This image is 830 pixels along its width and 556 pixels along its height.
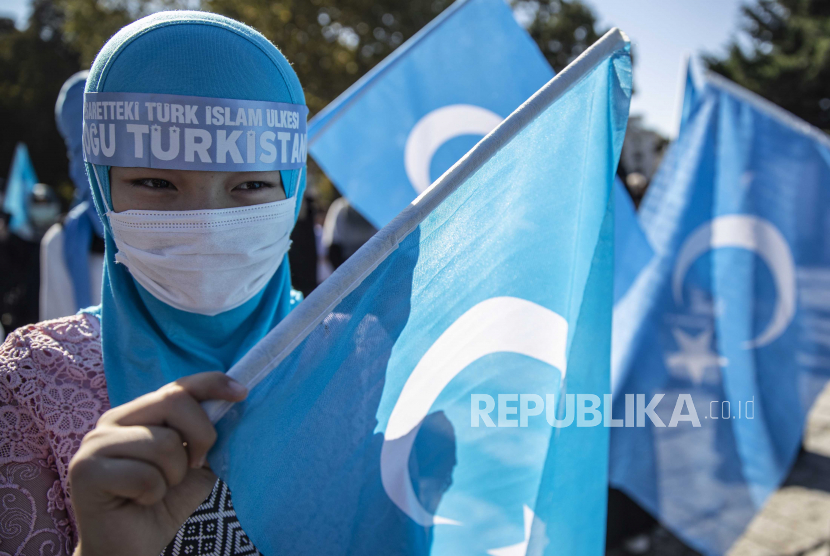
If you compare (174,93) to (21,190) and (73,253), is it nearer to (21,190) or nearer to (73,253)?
(73,253)

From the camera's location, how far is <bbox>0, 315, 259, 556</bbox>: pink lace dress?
1.00 meters

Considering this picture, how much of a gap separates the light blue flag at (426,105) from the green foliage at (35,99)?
30.4m

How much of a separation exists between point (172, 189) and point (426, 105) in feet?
8.33

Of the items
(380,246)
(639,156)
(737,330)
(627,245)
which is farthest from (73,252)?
(639,156)

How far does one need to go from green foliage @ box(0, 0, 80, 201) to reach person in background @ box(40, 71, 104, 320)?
2969 cm

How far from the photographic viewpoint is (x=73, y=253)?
3.49m

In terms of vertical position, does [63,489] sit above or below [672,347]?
above

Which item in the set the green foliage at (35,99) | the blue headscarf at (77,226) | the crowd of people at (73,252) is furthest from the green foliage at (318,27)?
the green foliage at (35,99)

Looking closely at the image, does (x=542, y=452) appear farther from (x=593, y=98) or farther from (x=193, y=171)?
(x=193, y=171)

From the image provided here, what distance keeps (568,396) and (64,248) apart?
10.6ft

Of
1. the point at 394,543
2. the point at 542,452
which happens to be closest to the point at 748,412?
the point at 542,452

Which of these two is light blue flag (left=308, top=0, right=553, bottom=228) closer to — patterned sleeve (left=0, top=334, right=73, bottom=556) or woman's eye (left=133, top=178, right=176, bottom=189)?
woman's eye (left=133, top=178, right=176, bottom=189)

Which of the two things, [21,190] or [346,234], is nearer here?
[346,234]

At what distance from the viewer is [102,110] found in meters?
1.15
